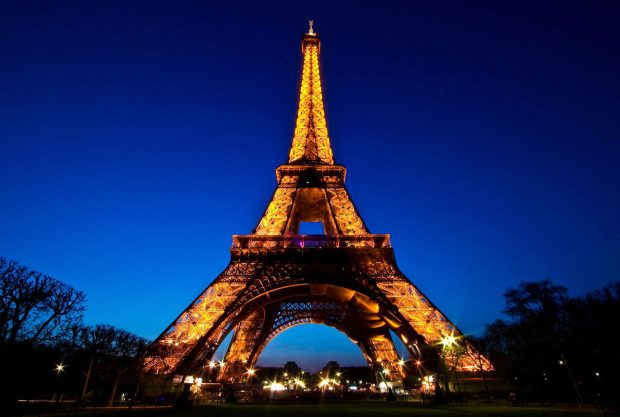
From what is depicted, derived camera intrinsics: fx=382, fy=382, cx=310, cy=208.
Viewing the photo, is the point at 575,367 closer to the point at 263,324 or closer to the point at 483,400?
the point at 483,400

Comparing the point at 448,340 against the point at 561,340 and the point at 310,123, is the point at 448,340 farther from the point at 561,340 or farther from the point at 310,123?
the point at 310,123

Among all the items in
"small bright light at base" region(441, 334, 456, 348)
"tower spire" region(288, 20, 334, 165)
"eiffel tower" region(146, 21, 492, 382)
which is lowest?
"small bright light at base" region(441, 334, 456, 348)

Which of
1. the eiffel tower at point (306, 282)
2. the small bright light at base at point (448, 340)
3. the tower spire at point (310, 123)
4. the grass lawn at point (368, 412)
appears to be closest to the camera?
the grass lawn at point (368, 412)

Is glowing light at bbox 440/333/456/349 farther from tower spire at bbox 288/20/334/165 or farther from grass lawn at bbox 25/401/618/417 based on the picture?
tower spire at bbox 288/20/334/165

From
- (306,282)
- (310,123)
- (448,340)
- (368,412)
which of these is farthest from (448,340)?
(310,123)

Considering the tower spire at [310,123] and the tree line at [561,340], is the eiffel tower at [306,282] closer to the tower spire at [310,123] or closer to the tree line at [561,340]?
the tower spire at [310,123]

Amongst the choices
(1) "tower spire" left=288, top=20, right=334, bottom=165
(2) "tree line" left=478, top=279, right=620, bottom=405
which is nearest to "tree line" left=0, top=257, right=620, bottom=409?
(2) "tree line" left=478, top=279, right=620, bottom=405

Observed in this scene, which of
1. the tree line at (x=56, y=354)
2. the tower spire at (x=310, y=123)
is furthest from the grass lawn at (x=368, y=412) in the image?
the tower spire at (x=310, y=123)
